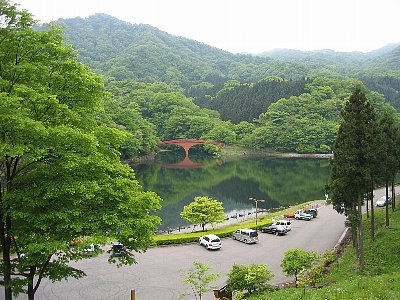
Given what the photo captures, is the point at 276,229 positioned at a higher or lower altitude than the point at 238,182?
higher

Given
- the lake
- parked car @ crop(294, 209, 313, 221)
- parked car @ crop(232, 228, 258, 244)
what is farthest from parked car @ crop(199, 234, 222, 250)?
parked car @ crop(294, 209, 313, 221)

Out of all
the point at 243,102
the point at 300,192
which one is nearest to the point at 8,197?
the point at 300,192

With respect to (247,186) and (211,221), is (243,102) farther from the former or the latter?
(211,221)

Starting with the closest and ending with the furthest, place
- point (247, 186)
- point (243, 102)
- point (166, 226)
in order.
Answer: point (166, 226) < point (247, 186) < point (243, 102)

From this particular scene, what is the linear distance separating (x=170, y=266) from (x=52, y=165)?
11.8m

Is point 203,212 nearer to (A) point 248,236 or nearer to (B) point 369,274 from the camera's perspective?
(A) point 248,236

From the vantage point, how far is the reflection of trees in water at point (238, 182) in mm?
48156

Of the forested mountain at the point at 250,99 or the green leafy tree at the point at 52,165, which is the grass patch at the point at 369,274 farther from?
the forested mountain at the point at 250,99

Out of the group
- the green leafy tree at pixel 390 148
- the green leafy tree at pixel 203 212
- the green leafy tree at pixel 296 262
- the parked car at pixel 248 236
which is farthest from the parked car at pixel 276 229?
the green leafy tree at pixel 296 262

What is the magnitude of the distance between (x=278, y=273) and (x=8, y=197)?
1373cm

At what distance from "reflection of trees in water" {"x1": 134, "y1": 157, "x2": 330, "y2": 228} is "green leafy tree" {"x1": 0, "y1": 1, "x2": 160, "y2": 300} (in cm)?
2527

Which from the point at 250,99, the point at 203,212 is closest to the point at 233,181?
the point at 203,212

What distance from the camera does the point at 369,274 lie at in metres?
16.9

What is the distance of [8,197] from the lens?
10.8 m
